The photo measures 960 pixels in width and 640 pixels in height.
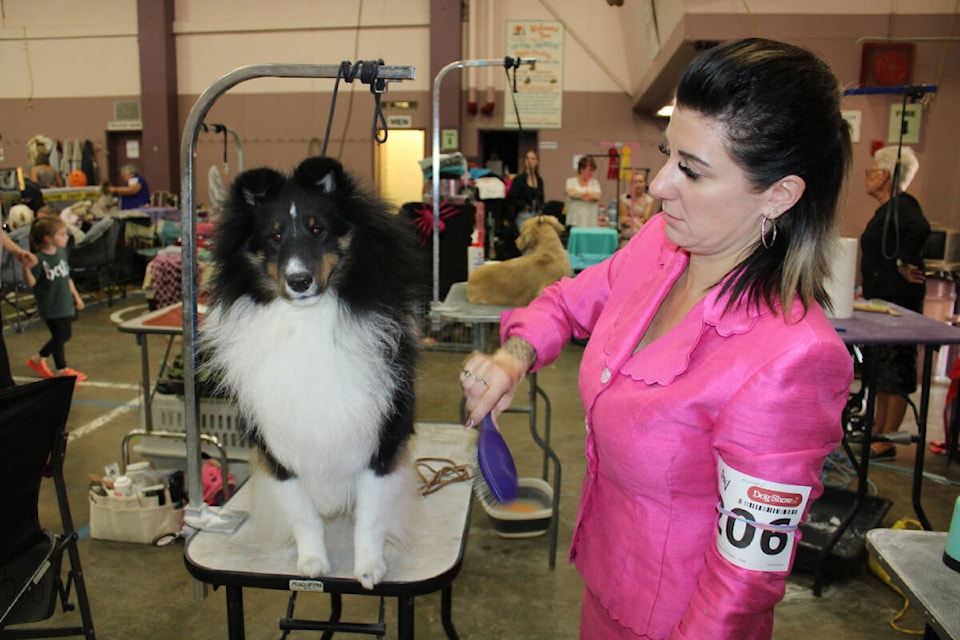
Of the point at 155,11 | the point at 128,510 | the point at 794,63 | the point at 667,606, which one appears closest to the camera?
the point at 794,63

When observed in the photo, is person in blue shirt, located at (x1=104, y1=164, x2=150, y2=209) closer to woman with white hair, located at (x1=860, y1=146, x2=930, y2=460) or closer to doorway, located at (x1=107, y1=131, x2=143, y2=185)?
doorway, located at (x1=107, y1=131, x2=143, y2=185)

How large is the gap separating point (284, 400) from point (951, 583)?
137cm

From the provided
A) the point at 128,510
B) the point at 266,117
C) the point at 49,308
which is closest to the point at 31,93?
the point at 266,117

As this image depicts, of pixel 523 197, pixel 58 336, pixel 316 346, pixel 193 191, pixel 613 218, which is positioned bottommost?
pixel 58 336

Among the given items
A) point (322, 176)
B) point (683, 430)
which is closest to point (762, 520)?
point (683, 430)

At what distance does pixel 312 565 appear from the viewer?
1472 millimetres

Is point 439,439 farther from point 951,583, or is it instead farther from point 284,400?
point 951,583

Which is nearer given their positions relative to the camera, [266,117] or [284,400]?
[284,400]

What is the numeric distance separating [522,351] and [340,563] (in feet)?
2.12

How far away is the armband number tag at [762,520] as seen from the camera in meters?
0.90

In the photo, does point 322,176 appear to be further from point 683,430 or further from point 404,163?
point 404,163

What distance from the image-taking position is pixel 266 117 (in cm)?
1216

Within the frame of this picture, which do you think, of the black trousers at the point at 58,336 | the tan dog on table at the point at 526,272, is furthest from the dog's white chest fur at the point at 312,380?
the black trousers at the point at 58,336

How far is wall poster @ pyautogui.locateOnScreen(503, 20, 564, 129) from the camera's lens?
36.9 feet
